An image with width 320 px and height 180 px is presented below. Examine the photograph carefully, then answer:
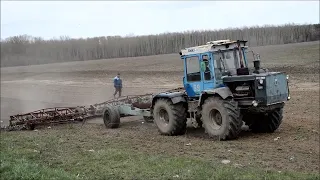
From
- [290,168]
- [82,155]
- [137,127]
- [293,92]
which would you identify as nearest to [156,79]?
[293,92]

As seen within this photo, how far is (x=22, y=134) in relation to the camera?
15.8m

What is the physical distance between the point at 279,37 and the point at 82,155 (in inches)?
1549

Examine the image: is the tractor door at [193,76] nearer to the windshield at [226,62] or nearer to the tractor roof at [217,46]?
the tractor roof at [217,46]

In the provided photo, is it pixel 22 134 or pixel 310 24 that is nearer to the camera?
pixel 22 134

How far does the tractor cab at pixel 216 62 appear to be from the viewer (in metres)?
12.8

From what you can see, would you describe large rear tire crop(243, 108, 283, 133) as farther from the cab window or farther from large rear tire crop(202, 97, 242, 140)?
the cab window

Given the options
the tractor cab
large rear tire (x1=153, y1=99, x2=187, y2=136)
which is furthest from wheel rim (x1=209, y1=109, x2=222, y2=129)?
large rear tire (x1=153, y1=99, x2=187, y2=136)

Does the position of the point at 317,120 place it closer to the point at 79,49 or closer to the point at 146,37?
the point at 79,49

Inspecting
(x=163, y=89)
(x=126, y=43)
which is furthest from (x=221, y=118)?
(x=126, y=43)

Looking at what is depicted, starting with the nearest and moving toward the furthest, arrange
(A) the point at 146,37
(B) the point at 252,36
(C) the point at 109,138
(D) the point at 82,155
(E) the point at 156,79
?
(D) the point at 82,155 → (C) the point at 109,138 → (E) the point at 156,79 → (B) the point at 252,36 → (A) the point at 146,37

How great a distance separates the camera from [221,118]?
41.4ft

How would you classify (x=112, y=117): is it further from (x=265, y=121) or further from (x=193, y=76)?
(x=265, y=121)

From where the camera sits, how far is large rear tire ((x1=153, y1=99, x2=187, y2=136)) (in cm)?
1366

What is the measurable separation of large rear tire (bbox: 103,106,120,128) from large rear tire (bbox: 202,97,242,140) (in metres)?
4.38
